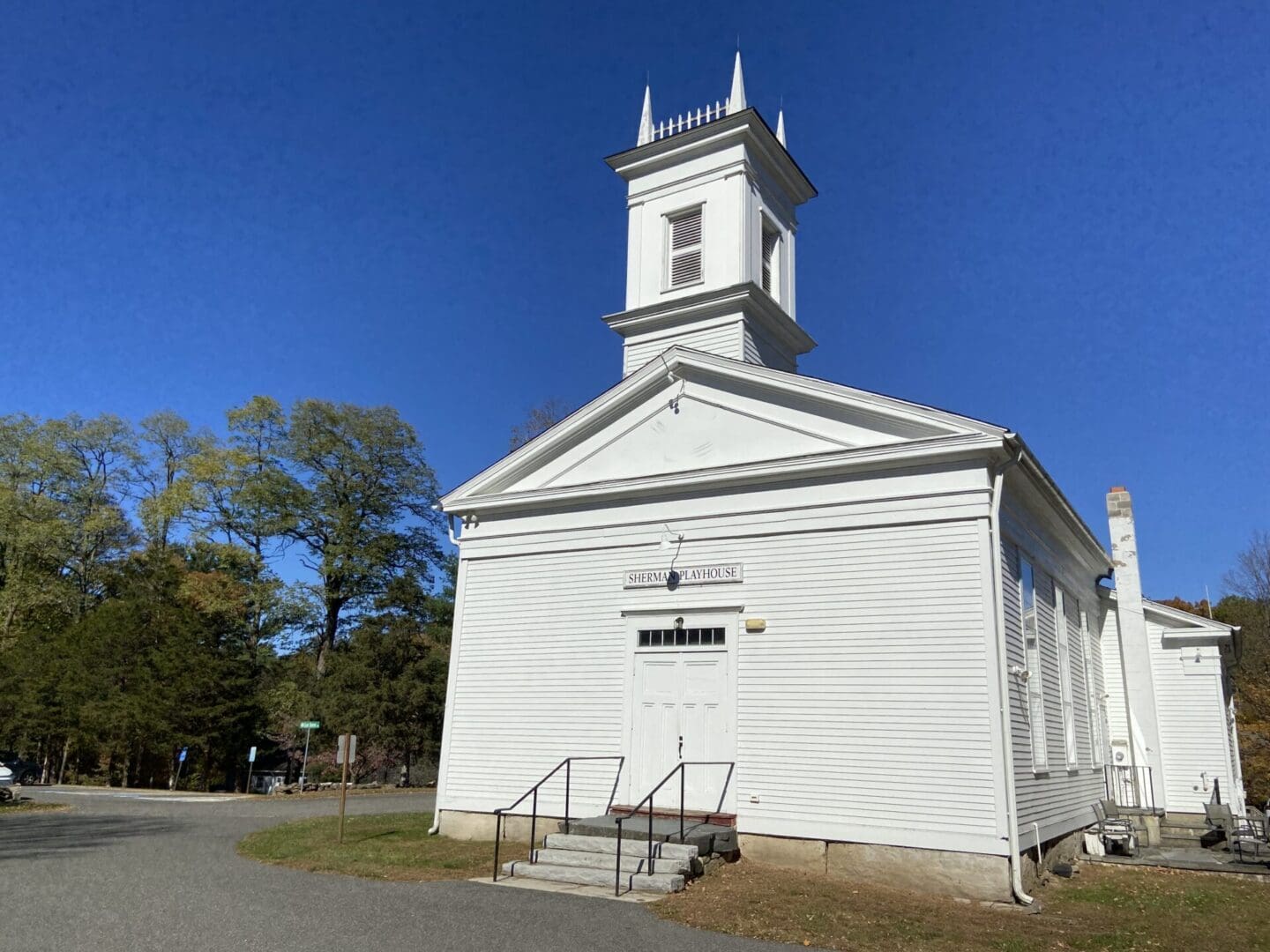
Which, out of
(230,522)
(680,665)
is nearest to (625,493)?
(680,665)

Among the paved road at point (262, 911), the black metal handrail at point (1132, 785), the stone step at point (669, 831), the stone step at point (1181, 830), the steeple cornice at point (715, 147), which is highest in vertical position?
the steeple cornice at point (715, 147)

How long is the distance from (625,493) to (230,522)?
27668 mm

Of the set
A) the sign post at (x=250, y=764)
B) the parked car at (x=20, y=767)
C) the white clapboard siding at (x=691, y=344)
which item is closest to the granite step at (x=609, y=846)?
the white clapboard siding at (x=691, y=344)

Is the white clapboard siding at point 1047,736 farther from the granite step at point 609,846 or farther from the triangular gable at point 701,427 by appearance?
the granite step at point 609,846

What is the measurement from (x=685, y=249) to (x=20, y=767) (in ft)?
106

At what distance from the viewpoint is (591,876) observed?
10.9 m

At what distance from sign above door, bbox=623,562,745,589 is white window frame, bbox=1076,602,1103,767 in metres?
8.44

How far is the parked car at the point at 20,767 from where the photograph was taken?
33.9 meters

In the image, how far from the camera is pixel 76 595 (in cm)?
4078

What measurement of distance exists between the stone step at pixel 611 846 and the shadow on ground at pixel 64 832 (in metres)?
6.92

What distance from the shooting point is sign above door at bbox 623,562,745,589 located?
44.5 feet

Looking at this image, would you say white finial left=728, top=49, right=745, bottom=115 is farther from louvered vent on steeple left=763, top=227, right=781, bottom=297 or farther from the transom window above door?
the transom window above door

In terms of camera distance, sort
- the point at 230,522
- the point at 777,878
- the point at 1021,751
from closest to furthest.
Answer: the point at 777,878 → the point at 1021,751 → the point at 230,522

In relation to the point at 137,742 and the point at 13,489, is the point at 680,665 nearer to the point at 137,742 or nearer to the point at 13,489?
the point at 137,742
